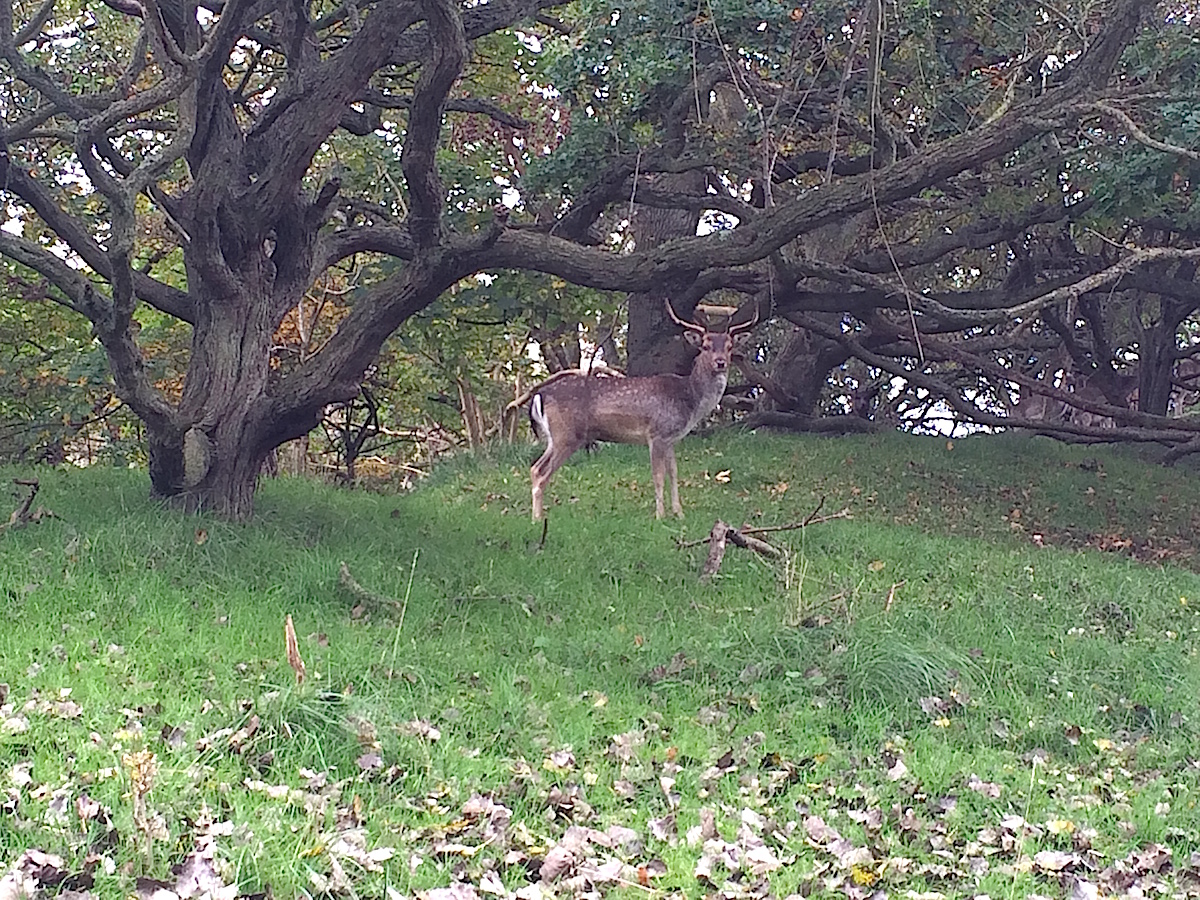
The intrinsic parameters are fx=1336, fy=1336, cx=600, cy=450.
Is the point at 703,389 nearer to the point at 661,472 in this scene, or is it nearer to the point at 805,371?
the point at 661,472

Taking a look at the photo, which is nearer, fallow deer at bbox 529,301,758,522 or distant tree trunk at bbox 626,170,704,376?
fallow deer at bbox 529,301,758,522

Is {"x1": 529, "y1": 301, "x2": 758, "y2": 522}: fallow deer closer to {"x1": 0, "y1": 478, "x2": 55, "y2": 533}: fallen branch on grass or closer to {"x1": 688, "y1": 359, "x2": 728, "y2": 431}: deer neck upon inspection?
{"x1": 688, "y1": 359, "x2": 728, "y2": 431}: deer neck

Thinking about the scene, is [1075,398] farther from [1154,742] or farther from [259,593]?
[259,593]

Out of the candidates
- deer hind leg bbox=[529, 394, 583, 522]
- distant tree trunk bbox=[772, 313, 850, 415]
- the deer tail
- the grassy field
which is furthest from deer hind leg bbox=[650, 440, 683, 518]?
distant tree trunk bbox=[772, 313, 850, 415]

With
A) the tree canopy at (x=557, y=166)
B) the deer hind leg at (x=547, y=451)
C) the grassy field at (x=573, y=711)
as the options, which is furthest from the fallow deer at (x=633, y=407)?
the grassy field at (x=573, y=711)

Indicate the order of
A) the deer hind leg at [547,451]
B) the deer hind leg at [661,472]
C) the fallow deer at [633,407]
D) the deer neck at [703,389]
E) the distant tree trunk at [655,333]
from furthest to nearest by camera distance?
the distant tree trunk at [655,333]
the deer neck at [703,389]
the fallow deer at [633,407]
the deer hind leg at [547,451]
the deer hind leg at [661,472]

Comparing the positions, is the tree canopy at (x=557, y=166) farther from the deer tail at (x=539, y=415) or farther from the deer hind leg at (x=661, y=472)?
the deer hind leg at (x=661, y=472)

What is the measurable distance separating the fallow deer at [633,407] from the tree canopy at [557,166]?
33.9 inches

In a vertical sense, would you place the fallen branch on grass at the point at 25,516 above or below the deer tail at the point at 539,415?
below

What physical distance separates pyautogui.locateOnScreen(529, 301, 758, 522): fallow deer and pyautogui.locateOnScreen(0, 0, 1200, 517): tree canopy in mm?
861

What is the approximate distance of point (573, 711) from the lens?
615cm

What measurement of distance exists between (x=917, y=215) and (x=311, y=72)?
8.21 m

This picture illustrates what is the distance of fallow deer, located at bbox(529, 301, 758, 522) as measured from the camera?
39.7ft

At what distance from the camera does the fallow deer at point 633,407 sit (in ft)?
39.7
